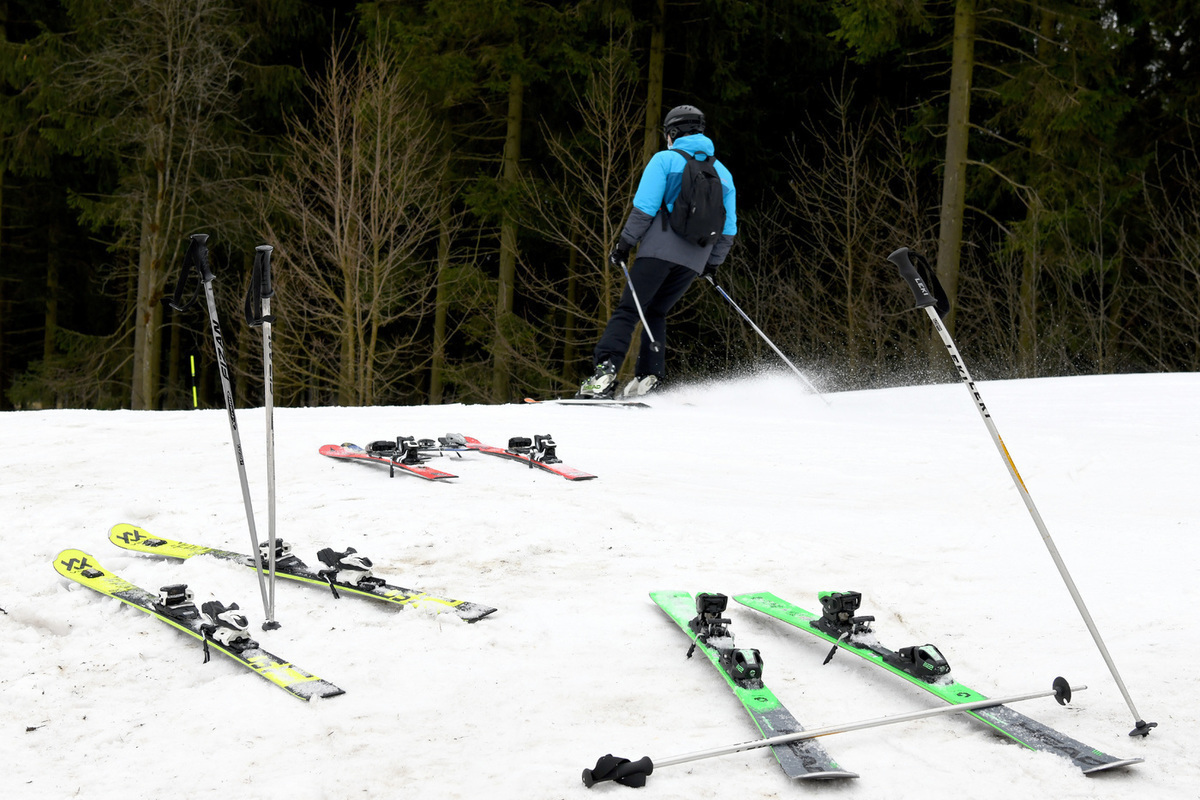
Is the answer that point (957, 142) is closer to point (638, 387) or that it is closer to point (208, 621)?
point (638, 387)

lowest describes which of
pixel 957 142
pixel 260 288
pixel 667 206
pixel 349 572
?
pixel 349 572

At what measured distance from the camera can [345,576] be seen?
3314mm

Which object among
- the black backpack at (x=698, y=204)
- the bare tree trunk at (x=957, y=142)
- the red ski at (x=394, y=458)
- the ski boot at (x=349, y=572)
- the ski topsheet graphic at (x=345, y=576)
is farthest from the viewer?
the bare tree trunk at (x=957, y=142)

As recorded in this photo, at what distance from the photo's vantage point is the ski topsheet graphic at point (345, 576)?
3.16 metres

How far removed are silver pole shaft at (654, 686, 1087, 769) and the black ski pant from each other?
582cm

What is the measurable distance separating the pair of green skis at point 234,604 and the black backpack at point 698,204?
198 inches

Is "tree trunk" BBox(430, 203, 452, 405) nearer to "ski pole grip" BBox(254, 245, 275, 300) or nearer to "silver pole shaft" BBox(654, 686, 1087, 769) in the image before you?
"ski pole grip" BBox(254, 245, 275, 300)

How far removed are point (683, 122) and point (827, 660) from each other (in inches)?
230

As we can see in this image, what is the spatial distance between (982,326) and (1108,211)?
3.35m

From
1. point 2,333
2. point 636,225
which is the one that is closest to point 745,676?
point 636,225

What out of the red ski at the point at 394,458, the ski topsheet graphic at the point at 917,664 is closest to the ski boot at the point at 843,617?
the ski topsheet graphic at the point at 917,664

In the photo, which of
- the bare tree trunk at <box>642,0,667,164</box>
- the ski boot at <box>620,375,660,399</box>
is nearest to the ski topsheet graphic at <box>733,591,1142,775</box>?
the ski boot at <box>620,375,660,399</box>

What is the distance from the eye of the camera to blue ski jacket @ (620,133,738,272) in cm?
771

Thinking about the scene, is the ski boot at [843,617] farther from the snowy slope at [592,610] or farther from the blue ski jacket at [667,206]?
the blue ski jacket at [667,206]
